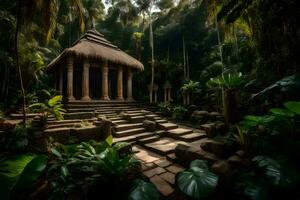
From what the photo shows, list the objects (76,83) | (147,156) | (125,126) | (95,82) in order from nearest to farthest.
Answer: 1. (147,156)
2. (125,126)
3. (76,83)
4. (95,82)

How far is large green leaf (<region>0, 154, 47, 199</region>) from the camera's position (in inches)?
84.4

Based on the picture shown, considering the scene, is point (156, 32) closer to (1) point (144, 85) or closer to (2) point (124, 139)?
(1) point (144, 85)

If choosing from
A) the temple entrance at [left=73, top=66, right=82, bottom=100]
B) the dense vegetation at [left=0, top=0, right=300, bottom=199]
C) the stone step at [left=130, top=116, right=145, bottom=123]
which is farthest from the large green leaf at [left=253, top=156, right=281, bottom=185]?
the temple entrance at [left=73, top=66, right=82, bottom=100]

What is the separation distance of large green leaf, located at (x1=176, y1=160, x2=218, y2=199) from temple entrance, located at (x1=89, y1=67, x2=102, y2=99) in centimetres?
1097

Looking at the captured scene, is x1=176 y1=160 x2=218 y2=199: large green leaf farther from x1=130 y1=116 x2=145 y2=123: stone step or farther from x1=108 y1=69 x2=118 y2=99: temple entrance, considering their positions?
x1=108 y1=69 x2=118 y2=99: temple entrance

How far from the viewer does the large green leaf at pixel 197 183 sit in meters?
2.38

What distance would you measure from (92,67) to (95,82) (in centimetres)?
132

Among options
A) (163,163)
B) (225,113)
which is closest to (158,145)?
(163,163)

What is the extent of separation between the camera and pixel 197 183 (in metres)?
A: 2.50

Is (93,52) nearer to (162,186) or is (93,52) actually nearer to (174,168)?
(174,168)

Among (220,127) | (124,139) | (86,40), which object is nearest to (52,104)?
(124,139)

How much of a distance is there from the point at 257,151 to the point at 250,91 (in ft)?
14.2

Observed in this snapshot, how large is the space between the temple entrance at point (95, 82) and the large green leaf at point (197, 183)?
36.0 ft

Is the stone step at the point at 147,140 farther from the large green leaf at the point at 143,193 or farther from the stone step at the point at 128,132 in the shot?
the large green leaf at the point at 143,193
